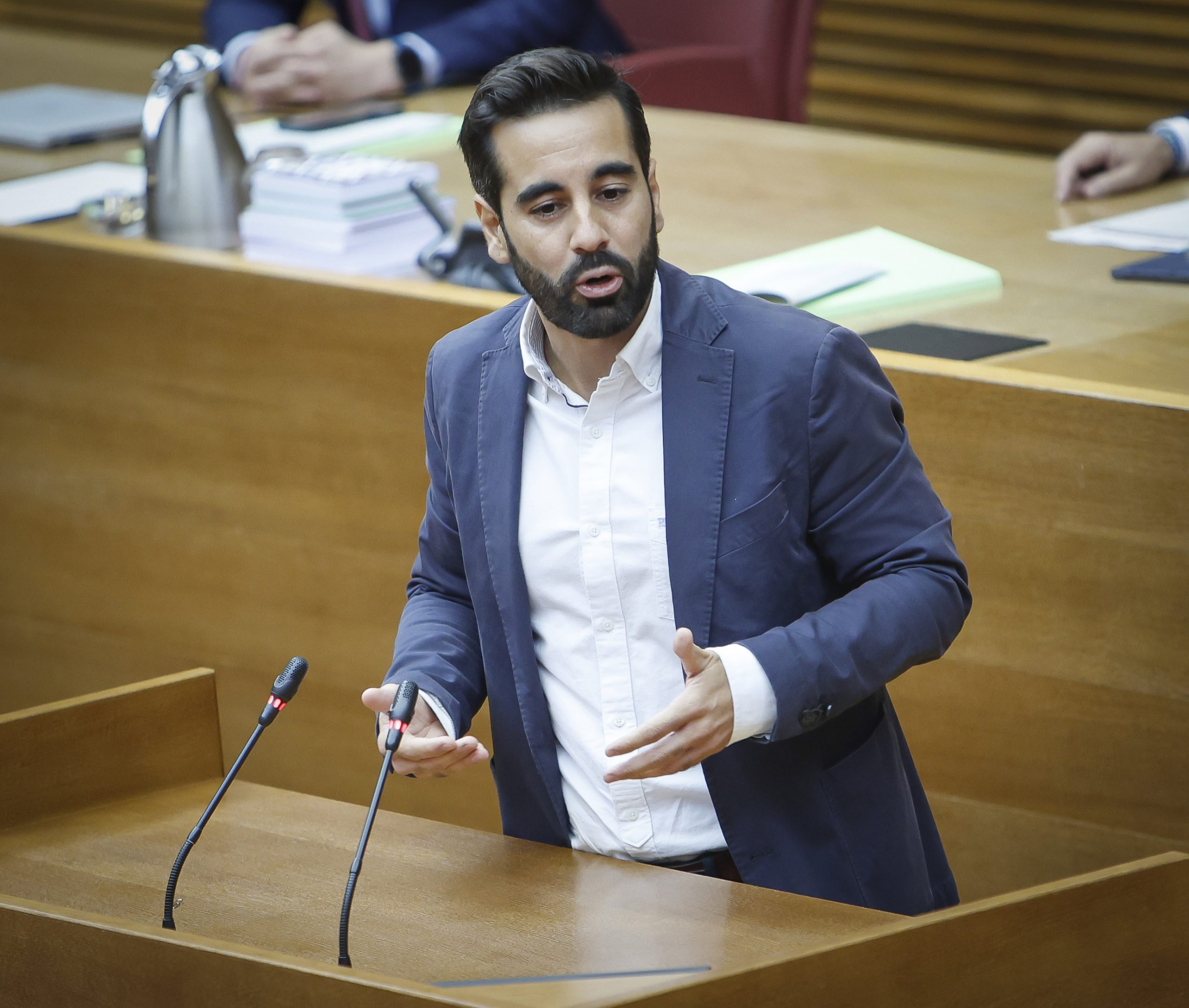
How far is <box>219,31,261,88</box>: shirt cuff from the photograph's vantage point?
11.6 feet

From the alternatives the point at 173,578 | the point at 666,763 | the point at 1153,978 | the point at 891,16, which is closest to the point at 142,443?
the point at 173,578

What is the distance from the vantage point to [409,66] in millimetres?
3529

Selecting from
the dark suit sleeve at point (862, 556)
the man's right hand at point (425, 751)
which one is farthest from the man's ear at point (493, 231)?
the man's right hand at point (425, 751)

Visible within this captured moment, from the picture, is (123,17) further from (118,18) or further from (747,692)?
(747,692)

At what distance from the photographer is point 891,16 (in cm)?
468

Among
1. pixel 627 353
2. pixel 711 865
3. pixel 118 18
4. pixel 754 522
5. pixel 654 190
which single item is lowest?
pixel 118 18

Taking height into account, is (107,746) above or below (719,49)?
below

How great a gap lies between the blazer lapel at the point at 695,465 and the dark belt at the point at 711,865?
0.75ft

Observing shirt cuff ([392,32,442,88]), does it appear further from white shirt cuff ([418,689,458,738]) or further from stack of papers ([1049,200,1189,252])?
white shirt cuff ([418,689,458,738])

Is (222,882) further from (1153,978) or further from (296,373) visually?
(296,373)

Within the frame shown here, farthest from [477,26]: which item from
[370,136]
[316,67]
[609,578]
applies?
[609,578]

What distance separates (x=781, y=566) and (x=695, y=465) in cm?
13

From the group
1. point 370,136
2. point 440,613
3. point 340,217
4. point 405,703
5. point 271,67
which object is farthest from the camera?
point 271,67

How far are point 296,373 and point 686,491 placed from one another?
3.73 feet
